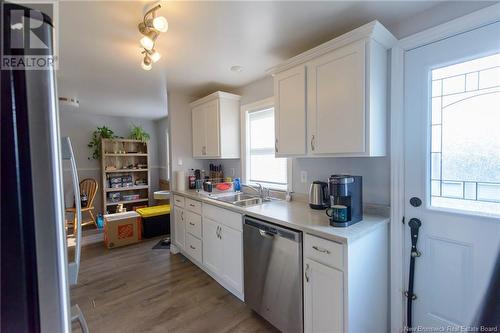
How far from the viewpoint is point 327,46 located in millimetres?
1710

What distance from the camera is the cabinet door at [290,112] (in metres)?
1.94

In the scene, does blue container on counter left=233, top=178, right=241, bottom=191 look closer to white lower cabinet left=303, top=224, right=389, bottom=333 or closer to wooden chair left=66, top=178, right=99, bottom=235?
white lower cabinet left=303, top=224, right=389, bottom=333

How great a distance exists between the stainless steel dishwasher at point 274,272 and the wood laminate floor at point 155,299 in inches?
8.8

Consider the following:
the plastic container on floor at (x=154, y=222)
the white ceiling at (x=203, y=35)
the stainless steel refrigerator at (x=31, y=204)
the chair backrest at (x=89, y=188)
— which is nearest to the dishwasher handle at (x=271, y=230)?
the stainless steel refrigerator at (x=31, y=204)

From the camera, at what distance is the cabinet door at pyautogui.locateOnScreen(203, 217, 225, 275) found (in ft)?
7.96

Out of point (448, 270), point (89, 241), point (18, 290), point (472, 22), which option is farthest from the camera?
point (89, 241)

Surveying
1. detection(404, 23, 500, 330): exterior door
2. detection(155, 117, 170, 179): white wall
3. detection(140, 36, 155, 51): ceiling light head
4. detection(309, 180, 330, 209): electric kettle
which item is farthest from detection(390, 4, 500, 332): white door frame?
detection(155, 117, 170, 179): white wall

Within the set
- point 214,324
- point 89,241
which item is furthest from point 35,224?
point 89,241

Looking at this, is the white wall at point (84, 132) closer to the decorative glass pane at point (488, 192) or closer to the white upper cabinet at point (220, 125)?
the white upper cabinet at point (220, 125)

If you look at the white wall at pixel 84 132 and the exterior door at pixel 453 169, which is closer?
the exterior door at pixel 453 169

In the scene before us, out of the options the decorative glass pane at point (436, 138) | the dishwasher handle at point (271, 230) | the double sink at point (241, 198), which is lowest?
the dishwasher handle at point (271, 230)

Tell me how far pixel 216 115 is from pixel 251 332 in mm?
2381

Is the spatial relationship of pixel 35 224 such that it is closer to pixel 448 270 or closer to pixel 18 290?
pixel 18 290

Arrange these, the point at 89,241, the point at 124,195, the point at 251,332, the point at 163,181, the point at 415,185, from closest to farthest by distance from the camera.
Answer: the point at 415,185 → the point at 251,332 → the point at 89,241 → the point at 124,195 → the point at 163,181
